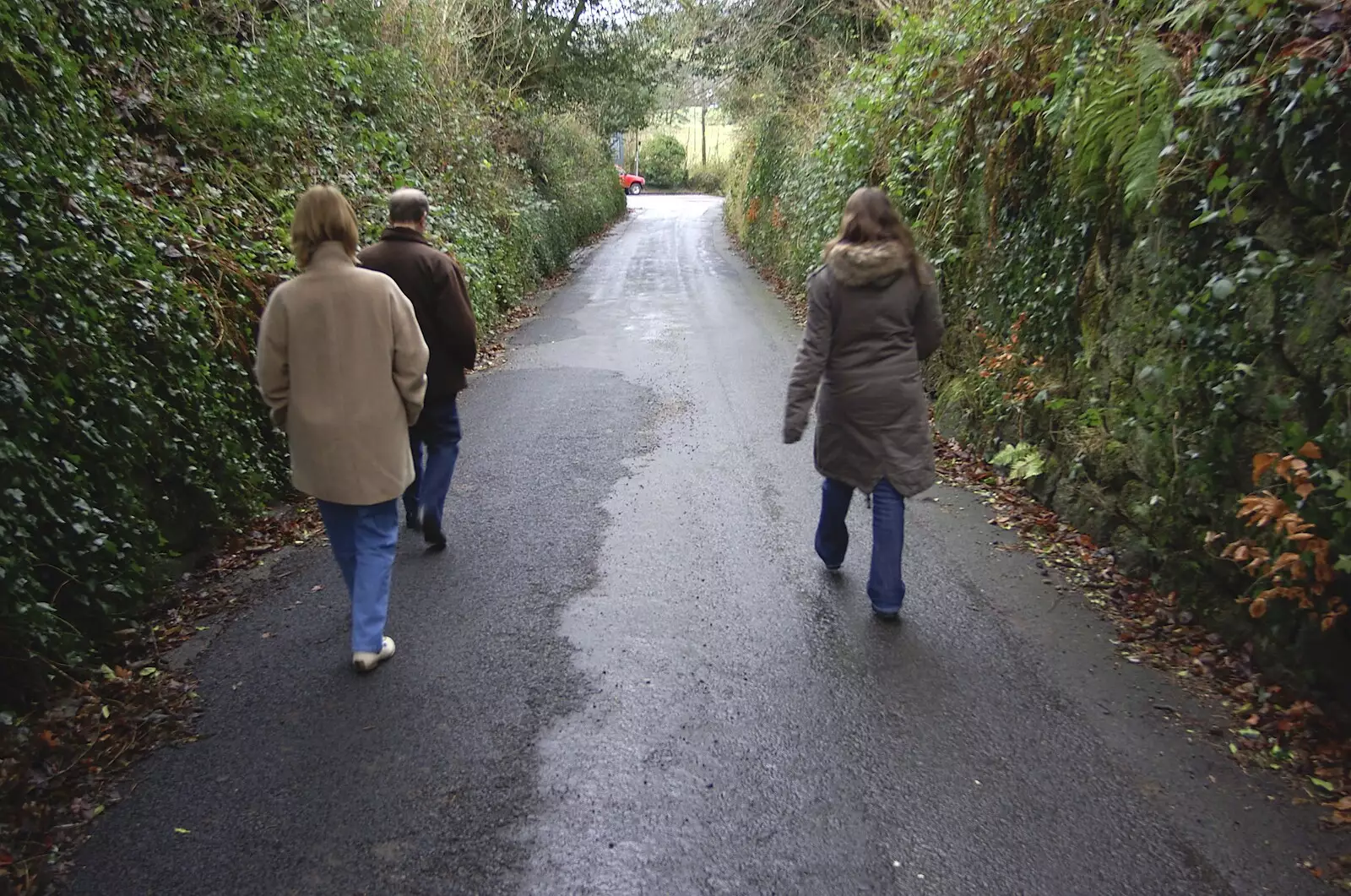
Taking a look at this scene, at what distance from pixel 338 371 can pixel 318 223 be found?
60 cm

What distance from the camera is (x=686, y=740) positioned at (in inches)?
135

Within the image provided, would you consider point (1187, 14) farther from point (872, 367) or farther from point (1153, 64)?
point (872, 367)

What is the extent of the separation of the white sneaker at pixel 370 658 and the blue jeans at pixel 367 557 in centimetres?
2

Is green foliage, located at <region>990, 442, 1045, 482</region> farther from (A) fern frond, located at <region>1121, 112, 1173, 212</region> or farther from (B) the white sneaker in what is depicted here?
(B) the white sneaker

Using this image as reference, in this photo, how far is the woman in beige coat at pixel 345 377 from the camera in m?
3.67

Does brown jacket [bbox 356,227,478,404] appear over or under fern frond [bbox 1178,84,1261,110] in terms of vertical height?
under

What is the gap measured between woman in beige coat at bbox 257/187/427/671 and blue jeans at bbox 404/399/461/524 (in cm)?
110

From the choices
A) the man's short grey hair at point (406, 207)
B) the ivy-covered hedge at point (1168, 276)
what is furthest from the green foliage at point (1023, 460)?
the man's short grey hair at point (406, 207)

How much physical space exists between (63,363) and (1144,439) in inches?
201

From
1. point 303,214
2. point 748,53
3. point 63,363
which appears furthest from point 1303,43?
point 748,53

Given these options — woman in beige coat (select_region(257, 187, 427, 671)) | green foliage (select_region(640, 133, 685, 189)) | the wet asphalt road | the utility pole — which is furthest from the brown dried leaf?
green foliage (select_region(640, 133, 685, 189))

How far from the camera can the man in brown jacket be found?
15.8 feet

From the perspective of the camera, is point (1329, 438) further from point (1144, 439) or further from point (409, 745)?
point (409, 745)

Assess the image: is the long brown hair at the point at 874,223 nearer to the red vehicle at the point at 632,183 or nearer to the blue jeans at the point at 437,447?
the blue jeans at the point at 437,447
